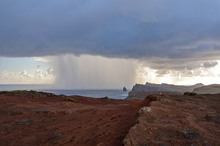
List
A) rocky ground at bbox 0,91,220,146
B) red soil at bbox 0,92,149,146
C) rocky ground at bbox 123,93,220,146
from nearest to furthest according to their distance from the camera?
rocky ground at bbox 123,93,220,146 < rocky ground at bbox 0,91,220,146 < red soil at bbox 0,92,149,146

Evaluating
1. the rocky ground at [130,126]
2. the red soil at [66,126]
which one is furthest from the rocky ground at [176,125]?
the red soil at [66,126]

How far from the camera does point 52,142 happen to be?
582 inches

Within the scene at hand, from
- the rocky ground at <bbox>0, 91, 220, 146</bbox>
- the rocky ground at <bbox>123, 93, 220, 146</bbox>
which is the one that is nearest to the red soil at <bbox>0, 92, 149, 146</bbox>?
the rocky ground at <bbox>0, 91, 220, 146</bbox>

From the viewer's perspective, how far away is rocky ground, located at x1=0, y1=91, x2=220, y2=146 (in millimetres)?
11961

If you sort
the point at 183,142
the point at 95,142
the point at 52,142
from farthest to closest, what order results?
the point at 52,142 → the point at 95,142 → the point at 183,142

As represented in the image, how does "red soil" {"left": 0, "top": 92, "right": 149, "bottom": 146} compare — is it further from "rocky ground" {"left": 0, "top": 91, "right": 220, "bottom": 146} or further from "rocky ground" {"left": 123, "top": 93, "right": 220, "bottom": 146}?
"rocky ground" {"left": 123, "top": 93, "right": 220, "bottom": 146}

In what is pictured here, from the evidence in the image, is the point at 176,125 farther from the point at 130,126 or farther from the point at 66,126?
the point at 66,126

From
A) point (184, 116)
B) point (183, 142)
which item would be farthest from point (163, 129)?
point (184, 116)

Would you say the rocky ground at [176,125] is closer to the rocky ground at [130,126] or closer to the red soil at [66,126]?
the rocky ground at [130,126]

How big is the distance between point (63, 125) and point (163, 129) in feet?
21.0

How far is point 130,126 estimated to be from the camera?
1309cm

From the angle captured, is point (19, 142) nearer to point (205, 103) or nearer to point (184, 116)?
point (184, 116)

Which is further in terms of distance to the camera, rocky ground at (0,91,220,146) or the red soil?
the red soil

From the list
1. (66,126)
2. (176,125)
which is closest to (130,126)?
(176,125)
